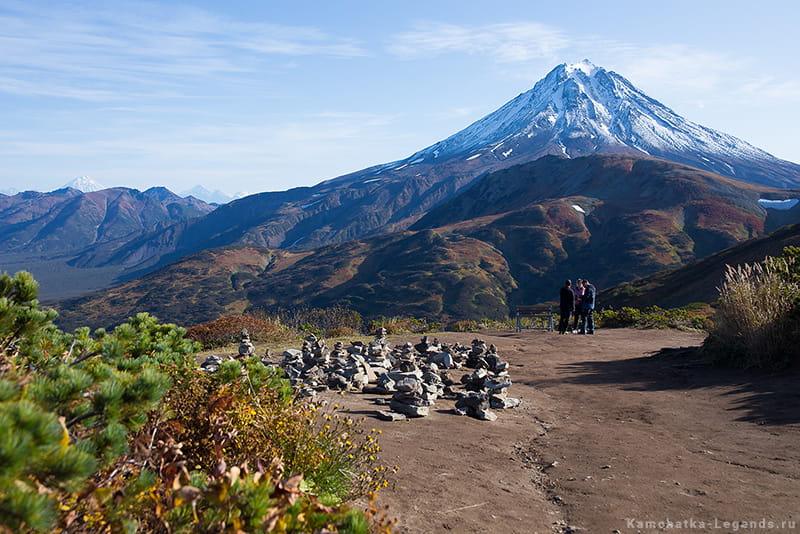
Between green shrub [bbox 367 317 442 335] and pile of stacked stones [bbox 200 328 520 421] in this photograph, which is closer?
pile of stacked stones [bbox 200 328 520 421]

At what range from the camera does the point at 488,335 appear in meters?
14.8

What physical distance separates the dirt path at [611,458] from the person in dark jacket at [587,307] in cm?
561

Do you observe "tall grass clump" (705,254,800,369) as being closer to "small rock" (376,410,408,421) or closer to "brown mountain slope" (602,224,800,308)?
"small rock" (376,410,408,421)

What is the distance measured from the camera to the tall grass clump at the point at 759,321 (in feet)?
26.2

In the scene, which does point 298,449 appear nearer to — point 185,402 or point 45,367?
point 185,402

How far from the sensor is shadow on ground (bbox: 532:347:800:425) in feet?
21.0

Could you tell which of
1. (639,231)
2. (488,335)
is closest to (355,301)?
(639,231)

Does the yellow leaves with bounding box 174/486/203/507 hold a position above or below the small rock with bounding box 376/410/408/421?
above

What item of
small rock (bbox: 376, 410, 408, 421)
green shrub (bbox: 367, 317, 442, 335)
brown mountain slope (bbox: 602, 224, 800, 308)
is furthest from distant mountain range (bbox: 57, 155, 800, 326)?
small rock (bbox: 376, 410, 408, 421)

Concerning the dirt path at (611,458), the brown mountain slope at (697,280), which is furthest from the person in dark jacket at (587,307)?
the brown mountain slope at (697,280)

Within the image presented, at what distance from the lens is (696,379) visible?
826cm

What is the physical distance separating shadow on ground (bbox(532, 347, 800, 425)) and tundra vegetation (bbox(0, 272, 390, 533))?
4.76m

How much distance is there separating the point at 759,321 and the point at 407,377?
5188mm

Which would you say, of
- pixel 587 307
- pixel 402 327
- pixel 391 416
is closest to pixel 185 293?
pixel 402 327
